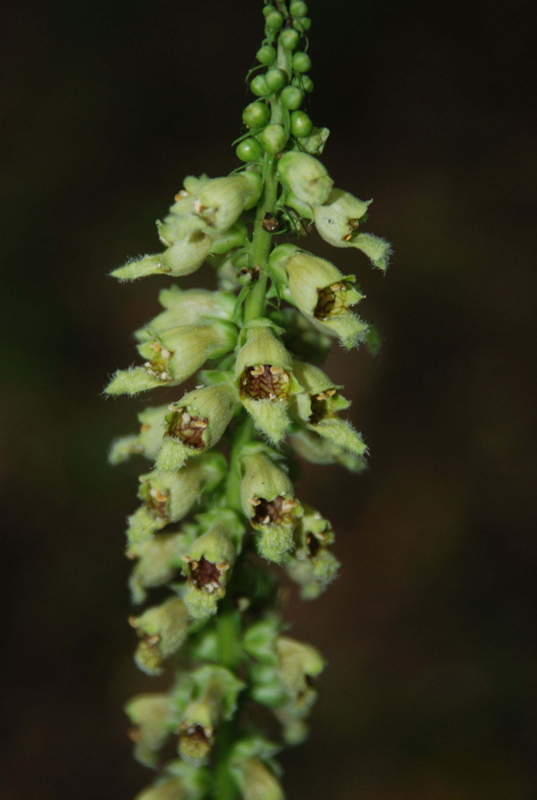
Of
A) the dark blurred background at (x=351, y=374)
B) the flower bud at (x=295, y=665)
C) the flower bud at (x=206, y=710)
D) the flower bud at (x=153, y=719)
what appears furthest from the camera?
the dark blurred background at (x=351, y=374)

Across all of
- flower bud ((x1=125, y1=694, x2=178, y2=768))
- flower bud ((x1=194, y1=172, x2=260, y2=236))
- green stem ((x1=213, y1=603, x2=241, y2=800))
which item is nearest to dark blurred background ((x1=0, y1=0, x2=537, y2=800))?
flower bud ((x1=125, y1=694, x2=178, y2=768))

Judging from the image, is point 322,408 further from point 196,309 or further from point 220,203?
point 220,203

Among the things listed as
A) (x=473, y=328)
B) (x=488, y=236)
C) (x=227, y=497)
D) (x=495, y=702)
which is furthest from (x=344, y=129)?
(x=227, y=497)

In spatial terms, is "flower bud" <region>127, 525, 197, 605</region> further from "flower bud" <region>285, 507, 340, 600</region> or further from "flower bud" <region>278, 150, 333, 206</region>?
"flower bud" <region>278, 150, 333, 206</region>

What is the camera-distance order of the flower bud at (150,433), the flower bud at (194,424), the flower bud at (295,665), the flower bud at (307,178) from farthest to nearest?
the flower bud at (295,665), the flower bud at (150,433), the flower bud at (194,424), the flower bud at (307,178)

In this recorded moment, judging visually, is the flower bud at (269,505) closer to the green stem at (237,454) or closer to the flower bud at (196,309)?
the green stem at (237,454)

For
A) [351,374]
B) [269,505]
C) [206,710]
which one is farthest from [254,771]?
[351,374]

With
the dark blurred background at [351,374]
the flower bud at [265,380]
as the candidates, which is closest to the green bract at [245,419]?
the flower bud at [265,380]
